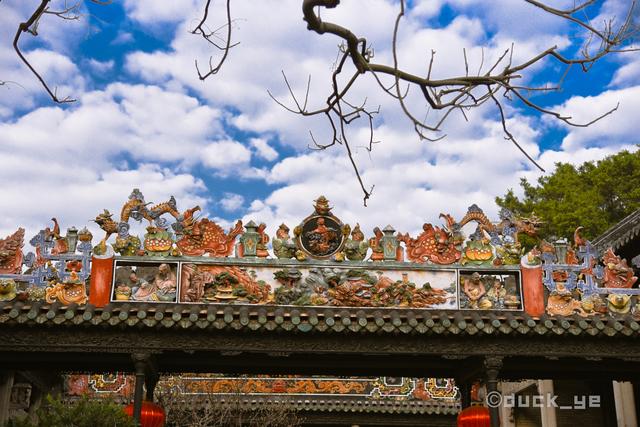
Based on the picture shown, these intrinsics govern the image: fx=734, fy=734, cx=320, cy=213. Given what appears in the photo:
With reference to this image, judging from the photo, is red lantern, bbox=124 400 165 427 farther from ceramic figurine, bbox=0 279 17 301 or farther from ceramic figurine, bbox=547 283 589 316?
ceramic figurine, bbox=547 283 589 316

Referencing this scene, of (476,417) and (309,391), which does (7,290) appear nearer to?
(476,417)

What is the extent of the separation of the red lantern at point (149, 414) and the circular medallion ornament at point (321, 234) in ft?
9.59

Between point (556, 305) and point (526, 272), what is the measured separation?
0.60 m

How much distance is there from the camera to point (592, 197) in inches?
997

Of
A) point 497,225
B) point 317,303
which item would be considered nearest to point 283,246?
point 317,303

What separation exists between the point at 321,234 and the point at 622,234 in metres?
7.10

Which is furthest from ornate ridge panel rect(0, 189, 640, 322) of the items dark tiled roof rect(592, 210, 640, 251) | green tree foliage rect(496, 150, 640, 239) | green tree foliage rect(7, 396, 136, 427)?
green tree foliage rect(496, 150, 640, 239)

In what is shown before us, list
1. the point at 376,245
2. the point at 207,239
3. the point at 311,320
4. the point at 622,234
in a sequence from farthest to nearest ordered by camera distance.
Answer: the point at 622,234, the point at 376,245, the point at 207,239, the point at 311,320

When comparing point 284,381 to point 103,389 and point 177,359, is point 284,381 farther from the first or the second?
point 177,359

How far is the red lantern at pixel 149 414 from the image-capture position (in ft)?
31.6

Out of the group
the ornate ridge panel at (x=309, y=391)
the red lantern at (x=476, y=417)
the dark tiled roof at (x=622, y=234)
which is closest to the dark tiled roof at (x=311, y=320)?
the red lantern at (x=476, y=417)

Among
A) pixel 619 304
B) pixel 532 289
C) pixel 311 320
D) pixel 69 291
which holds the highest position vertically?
pixel 532 289

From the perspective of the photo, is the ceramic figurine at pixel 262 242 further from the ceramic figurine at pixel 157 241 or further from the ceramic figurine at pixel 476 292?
the ceramic figurine at pixel 476 292

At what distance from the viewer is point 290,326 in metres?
9.31
